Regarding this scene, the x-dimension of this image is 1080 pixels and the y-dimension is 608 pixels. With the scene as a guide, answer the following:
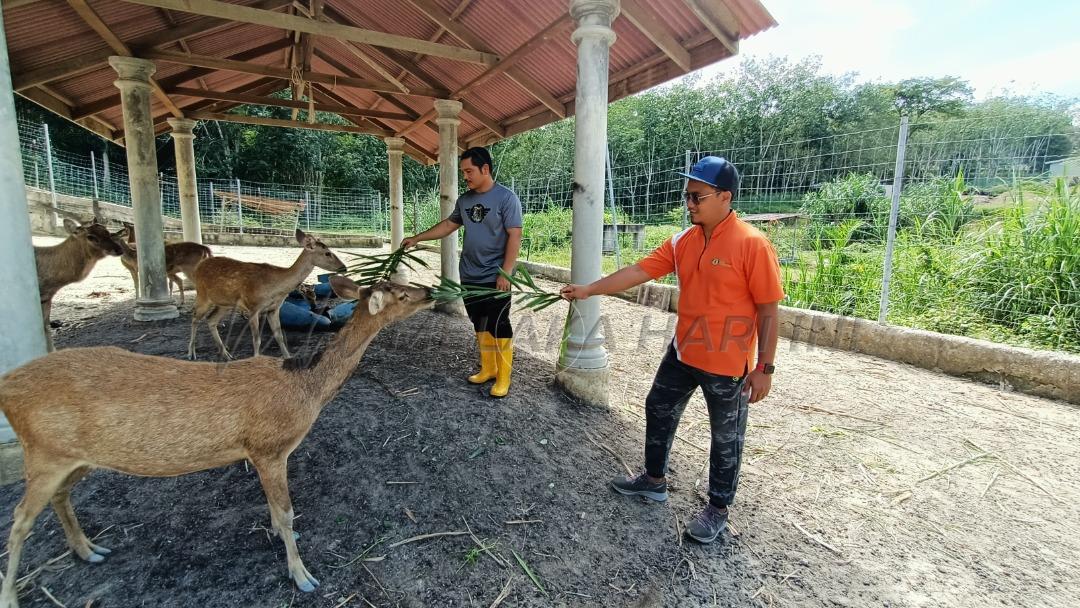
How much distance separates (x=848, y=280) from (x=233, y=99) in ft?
34.0

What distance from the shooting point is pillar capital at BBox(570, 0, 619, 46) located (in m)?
4.11

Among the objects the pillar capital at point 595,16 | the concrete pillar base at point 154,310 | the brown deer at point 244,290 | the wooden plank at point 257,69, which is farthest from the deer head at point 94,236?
the pillar capital at point 595,16

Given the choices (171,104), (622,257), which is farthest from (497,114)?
(171,104)

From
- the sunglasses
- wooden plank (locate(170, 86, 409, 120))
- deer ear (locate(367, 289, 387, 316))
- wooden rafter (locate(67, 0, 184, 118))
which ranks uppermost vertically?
wooden plank (locate(170, 86, 409, 120))

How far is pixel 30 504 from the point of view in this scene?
2055 mm

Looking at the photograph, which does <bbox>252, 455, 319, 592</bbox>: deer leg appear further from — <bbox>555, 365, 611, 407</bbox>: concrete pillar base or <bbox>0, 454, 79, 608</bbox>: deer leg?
<bbox>555, 365, 611, 407</bbox>: concrete pillar base

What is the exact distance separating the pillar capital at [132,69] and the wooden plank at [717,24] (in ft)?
21.5

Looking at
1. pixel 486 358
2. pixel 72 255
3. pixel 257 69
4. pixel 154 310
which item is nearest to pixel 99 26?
pixel 257 69

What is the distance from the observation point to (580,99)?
4.23 meters

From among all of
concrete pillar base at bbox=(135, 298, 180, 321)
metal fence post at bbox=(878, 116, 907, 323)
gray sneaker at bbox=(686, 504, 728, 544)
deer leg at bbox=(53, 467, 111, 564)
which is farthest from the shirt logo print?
concrete pillar base at bbox=(135, 298, 180, 321)

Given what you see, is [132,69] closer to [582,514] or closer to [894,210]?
[582,514]

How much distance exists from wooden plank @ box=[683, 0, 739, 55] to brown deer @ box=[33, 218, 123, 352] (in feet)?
21.6

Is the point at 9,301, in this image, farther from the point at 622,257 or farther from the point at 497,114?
the point at 622,257

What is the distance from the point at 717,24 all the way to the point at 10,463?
6006mm
